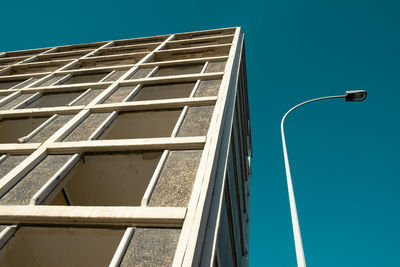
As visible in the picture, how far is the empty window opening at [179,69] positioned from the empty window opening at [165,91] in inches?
82.9

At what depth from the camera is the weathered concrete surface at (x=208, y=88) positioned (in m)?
9.05

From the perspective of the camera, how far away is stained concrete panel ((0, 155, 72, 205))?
5105mm

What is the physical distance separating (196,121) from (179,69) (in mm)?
6291

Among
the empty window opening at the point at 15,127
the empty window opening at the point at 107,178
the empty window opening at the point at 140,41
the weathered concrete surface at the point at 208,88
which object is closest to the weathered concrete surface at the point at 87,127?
the empty window opening at the point at 107,178

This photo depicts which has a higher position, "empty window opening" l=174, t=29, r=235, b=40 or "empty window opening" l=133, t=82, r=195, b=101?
"empty window opening" l=174, t=29, r=235, b=40

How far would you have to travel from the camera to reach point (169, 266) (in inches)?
137

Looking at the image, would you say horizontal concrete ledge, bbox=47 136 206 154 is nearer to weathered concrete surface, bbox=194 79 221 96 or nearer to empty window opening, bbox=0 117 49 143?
weathered concrete surface, bbox=194 79 221 96

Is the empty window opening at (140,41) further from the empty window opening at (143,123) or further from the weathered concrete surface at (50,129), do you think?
the weathered concrete surface at (50,129)

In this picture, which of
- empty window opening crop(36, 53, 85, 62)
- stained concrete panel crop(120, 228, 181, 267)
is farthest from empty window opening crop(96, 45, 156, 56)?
stained concrete panel crop(120, 228, 181, 267)

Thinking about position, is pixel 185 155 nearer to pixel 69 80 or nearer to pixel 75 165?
pixel 75 165

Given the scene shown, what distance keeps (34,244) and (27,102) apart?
25.4 feet

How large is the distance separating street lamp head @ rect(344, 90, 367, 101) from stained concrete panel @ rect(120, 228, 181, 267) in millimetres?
6562

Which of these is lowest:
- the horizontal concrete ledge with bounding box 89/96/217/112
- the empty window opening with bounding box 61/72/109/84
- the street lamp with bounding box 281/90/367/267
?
the street lamp with bounding box 281/90/367/267

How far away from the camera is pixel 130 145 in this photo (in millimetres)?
6309
